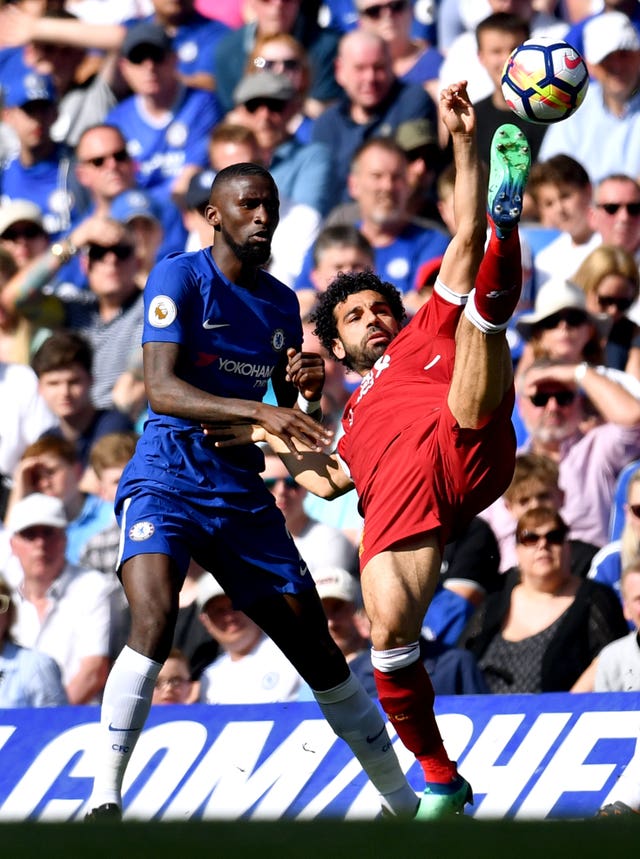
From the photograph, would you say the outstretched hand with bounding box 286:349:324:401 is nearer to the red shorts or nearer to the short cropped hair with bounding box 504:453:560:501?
the red shorts

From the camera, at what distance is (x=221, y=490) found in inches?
253

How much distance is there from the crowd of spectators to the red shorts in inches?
70.9

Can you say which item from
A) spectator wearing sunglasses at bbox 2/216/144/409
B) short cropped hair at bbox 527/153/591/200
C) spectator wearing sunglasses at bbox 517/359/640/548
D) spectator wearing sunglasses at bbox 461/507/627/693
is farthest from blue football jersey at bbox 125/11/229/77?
spectator wearing sunglasses at bbox 461/507/627/693

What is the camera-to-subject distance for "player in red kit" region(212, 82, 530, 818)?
596cm

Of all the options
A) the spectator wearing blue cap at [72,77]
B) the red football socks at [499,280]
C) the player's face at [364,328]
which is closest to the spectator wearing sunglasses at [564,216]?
the player's face at [364,328]

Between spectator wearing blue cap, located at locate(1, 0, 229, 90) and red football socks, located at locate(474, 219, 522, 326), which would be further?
spectator wearing blue cap, located at locate(1, 0, 229, 90)

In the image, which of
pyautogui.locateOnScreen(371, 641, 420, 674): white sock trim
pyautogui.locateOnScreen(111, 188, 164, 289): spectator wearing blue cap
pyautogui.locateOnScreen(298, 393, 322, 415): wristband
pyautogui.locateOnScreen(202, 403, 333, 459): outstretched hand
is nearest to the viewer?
pyautogui.locateOnScreen(202, 403, 333, 459): outstretched hand

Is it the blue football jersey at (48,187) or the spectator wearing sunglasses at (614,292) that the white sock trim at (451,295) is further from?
the blue football jersey at (48,187)

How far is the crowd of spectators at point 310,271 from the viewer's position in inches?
342

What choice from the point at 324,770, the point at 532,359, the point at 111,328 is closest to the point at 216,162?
the point at 111,328

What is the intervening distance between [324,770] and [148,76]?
746 cm

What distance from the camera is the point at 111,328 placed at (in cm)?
1171

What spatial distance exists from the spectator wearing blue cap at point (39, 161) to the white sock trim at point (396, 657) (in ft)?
27.5

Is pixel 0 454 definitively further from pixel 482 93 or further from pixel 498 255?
pixel 498 255
